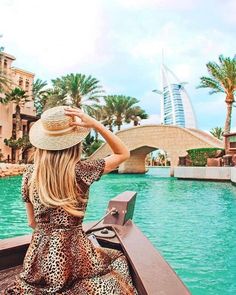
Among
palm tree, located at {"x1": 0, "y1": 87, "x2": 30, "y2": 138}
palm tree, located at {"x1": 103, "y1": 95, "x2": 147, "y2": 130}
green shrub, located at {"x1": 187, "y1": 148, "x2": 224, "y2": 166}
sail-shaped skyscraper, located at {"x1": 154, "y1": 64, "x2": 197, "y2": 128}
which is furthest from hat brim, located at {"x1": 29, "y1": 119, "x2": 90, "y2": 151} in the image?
sail-shaped skyscraper, located at {"x1": 154, "y1": 64, "x2": 197, "y2": 128}

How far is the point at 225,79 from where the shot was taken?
30125mm

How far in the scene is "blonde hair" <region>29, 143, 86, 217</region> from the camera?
186cm

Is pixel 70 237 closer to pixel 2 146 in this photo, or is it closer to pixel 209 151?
pixel 209 151

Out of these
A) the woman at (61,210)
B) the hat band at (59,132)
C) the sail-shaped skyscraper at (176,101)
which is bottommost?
the woman at (61,210)

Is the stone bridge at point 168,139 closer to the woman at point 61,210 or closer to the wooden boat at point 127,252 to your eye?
the wooden boat at point 127,252

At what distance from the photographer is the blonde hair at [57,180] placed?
6.10ft

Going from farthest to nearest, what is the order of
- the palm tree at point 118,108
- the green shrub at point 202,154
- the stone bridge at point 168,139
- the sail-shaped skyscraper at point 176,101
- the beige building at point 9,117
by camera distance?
the sail-shaped skyscraper at point 176,101 < the palm tree at point 118,108 < the beige building at point 9,117 < the stone bridge at point 168,139 < the green shrub at point 202,154

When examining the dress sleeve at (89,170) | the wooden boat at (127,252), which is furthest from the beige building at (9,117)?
the dress sleeve at (89,170)

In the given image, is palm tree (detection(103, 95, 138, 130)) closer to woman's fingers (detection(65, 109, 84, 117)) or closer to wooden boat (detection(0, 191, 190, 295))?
wooden boat (detection(0, 191, 190, 295))

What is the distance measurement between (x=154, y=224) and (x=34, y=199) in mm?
6795

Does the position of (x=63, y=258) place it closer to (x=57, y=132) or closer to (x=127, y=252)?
(x=57, y=132)

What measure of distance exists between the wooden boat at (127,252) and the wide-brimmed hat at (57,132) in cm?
84

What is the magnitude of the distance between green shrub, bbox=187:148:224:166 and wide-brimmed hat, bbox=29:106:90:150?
86.8ft

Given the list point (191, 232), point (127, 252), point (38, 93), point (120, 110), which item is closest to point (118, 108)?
point (120, 110)
